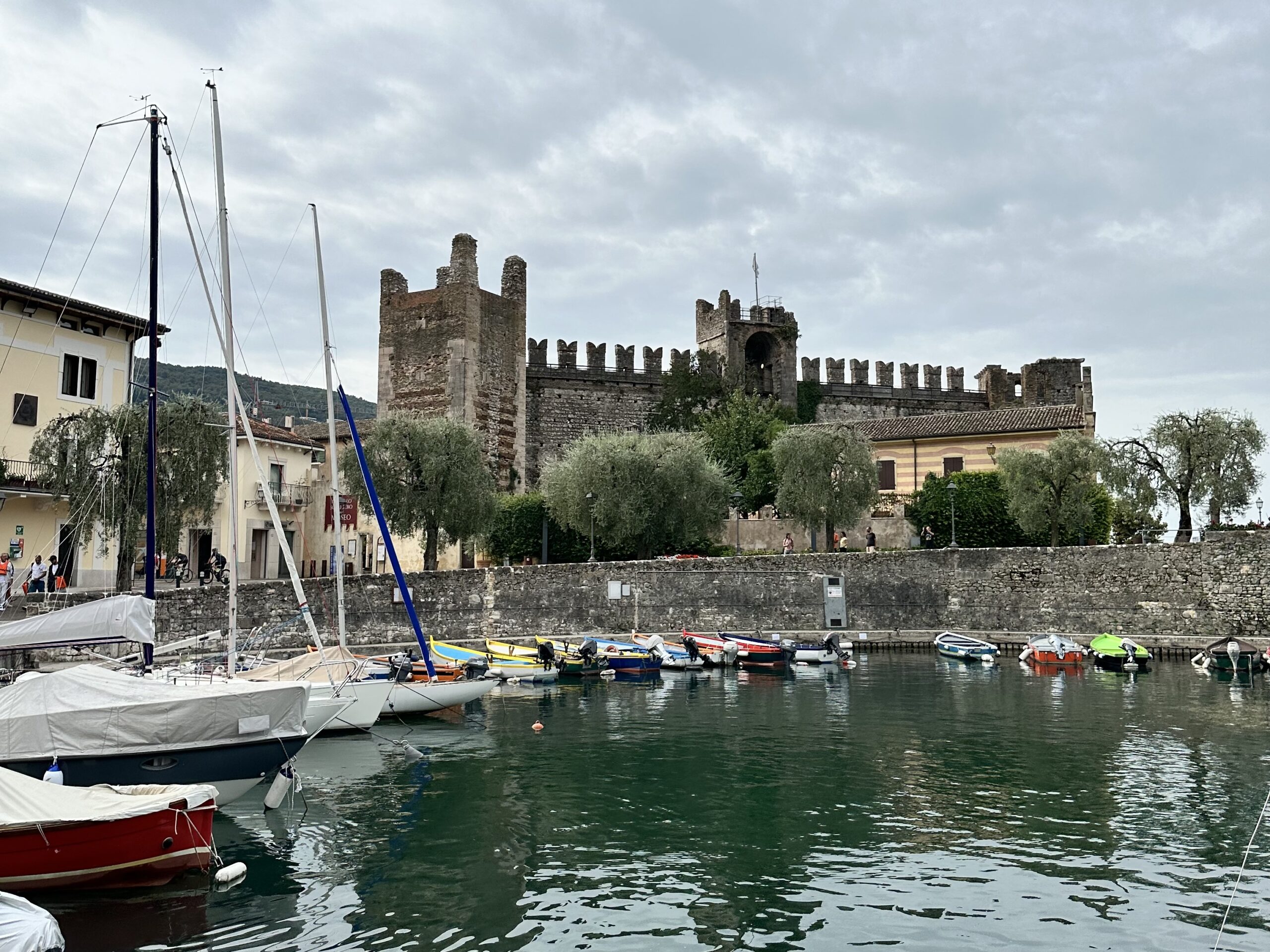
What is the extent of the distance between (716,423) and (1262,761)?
33.9m

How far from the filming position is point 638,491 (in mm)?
38906

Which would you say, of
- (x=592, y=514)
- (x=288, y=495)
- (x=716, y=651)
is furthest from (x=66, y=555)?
(x=716, y=651)

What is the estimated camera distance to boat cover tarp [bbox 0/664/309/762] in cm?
1238

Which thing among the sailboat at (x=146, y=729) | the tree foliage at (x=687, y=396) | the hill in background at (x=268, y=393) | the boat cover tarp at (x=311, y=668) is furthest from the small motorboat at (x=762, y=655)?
the hill in background at (x=268, y=393)

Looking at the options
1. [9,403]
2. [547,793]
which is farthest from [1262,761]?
[9,403]

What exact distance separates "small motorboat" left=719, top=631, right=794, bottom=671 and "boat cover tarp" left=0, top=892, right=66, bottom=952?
85.7 ft

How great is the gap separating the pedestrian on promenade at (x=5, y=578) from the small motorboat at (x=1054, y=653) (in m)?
27.0

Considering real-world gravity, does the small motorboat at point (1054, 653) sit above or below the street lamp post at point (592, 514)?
→ below

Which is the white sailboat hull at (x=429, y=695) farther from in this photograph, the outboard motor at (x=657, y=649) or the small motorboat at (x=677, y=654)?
the small motorboat at (x=677, y=654)

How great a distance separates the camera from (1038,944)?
918cm

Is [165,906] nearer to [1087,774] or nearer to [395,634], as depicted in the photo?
[1087,774]

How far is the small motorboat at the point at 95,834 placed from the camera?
393 inches

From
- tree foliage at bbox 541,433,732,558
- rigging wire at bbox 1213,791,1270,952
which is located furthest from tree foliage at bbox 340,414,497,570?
rigging wire at bbox 1213,791,1270,952

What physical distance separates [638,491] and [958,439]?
17.5 metres
